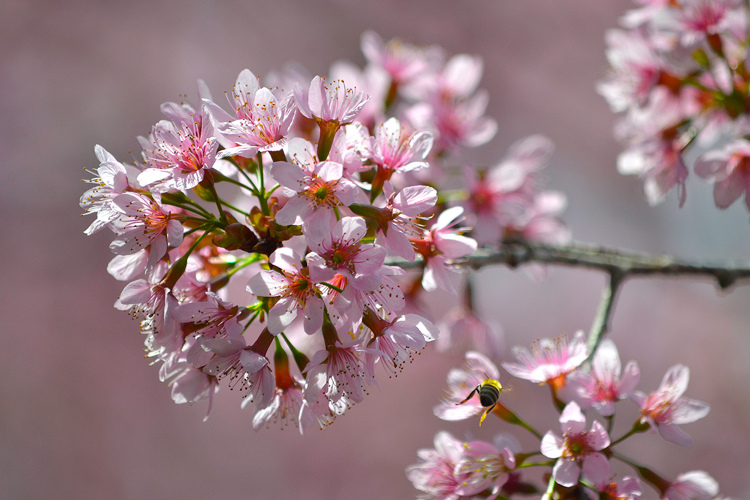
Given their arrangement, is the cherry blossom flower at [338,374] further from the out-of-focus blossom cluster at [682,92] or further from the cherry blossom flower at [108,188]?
the out-of-focus blossom cluster at [682,92]

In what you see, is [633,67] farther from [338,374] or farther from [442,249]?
[338,374]

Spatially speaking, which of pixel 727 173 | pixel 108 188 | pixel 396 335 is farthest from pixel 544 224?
pixel 108 188

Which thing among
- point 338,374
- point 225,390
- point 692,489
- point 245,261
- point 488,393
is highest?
point 245,261

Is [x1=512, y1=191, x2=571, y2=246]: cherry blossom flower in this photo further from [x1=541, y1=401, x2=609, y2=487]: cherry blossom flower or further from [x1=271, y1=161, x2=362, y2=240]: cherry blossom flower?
[x1=271, y1=161, x2=362, y2=240]: cherry blossom flower

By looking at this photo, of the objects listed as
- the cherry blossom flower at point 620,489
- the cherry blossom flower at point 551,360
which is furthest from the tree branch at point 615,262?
the cherry blossom flower at point 620,489

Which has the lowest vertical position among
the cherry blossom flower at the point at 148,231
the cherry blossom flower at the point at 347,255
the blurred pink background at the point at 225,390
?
the blurred pink background at the point at 225,390

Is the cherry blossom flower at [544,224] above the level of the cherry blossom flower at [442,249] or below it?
below

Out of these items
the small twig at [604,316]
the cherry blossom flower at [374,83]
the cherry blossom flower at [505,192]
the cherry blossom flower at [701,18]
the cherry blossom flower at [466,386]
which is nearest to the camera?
the cherry blossom flower at [466,386]
